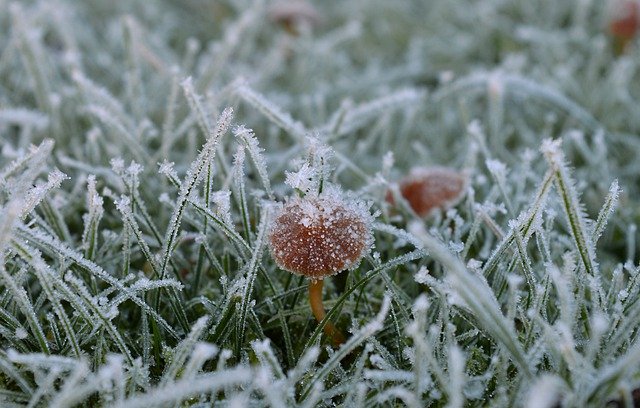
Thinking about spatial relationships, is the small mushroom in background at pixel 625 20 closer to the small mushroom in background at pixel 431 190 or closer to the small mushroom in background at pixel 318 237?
the small mushroom in background at pixel 431 190

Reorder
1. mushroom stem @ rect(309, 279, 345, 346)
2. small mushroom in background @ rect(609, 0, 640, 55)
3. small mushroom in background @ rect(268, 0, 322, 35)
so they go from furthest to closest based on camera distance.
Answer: small mushroom in background @ rect(268, 0, 322, 35) < small mushroom in background @ rect(609, 0, 640, 55) < mushroom stem @ rect(309, 279, 345, 346)

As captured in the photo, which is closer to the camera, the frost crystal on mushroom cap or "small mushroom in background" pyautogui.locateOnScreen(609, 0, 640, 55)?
the frost crystal on mushroom cap

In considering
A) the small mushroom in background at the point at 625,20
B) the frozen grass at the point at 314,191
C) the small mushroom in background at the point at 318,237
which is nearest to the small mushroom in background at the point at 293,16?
the frozen grass at the point at 314,191

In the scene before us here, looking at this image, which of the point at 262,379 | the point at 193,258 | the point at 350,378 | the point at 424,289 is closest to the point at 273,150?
the point at 193,258

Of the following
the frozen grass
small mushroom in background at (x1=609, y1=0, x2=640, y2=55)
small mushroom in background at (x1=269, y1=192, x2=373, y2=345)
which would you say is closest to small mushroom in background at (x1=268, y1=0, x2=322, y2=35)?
the frozen grass

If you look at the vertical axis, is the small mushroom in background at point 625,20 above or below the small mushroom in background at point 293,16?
below

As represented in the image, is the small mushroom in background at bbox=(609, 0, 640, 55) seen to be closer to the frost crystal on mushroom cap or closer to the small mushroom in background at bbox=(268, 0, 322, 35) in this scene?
the small mushroom in background at bbox=(268, 0, 322, 35)
